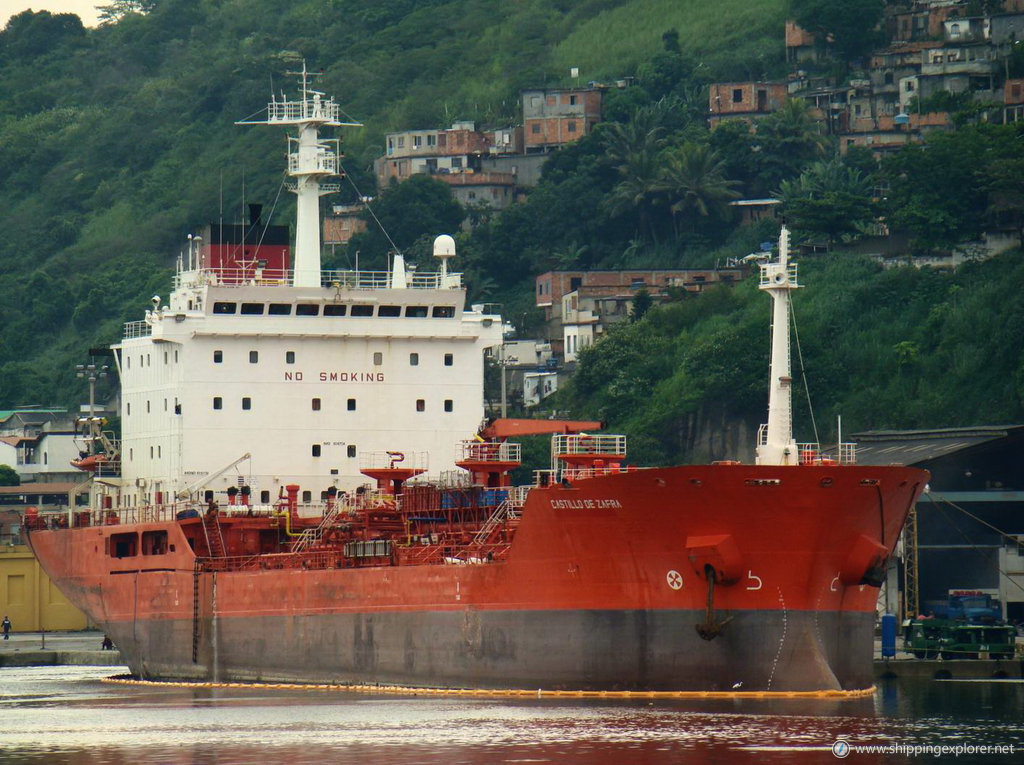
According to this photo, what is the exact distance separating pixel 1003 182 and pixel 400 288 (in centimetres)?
3550

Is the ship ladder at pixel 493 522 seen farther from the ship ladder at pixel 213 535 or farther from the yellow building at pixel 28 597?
the yellow building at pixel 28 597

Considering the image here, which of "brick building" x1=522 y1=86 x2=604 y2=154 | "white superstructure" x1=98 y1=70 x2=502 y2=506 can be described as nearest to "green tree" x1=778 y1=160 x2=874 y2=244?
"brick building" x1=522 y1=86 x2=604 y2=154

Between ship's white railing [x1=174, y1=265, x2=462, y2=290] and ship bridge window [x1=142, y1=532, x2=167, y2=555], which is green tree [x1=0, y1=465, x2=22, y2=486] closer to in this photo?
ship's white railing [x1=174, y1=265, x2=462, y2=290]

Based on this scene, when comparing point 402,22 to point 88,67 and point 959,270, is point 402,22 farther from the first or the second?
point 959,270

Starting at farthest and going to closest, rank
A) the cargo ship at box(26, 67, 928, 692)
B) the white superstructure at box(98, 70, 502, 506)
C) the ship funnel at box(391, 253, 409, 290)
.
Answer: the ship funnel at box(391, 253, 409, 290) → the white superstructure at box(98, 70, 502, 506) → the cargo ship at box(26, 67, 928, 692)

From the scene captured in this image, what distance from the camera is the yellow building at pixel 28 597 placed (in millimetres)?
67312

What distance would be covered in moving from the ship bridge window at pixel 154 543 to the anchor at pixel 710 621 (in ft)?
49.0

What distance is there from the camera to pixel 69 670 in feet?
171

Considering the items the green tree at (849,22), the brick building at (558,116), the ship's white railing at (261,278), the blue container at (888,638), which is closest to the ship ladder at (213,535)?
the ship's white railing at (261,278)

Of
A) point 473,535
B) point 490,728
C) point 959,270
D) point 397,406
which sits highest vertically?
point 959,270

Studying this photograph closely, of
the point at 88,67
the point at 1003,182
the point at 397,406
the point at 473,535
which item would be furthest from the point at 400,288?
the point at 88,67

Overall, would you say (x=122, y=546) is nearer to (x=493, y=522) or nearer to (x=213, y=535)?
(x=213, y=535)

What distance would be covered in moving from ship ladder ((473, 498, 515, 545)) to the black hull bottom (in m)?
1.57

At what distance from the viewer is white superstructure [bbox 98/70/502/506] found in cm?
4472
